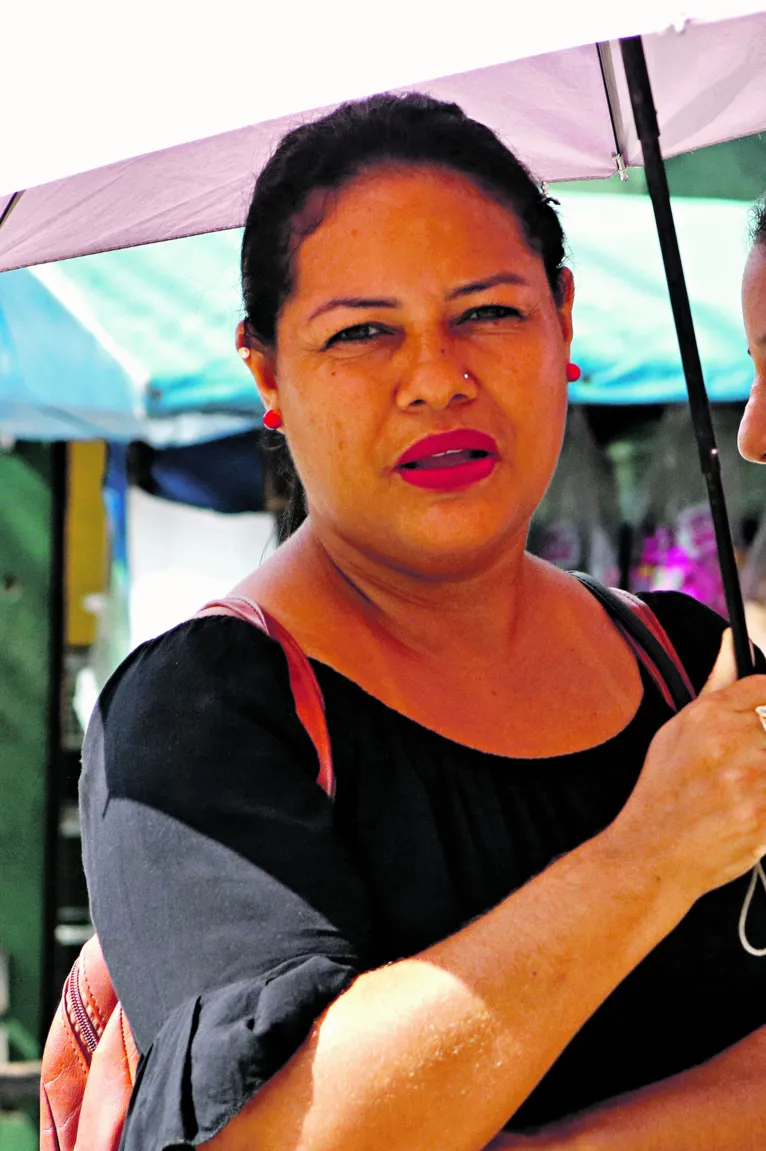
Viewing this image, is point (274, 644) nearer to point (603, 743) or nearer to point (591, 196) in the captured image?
point (603, 743)

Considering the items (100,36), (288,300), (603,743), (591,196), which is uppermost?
(591,196)

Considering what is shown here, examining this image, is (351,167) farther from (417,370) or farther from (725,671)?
(725,671)

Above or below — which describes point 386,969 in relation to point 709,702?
below

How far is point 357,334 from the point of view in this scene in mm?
1520

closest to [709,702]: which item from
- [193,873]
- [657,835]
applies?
[657,835]

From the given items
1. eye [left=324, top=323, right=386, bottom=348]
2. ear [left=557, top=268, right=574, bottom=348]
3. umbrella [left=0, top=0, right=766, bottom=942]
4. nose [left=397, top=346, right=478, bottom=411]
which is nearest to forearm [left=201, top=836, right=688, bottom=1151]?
umbrella [left=0, top=0, right=766, bottom=942]

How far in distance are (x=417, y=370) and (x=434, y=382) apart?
0.03 metres

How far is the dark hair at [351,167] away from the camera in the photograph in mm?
1571

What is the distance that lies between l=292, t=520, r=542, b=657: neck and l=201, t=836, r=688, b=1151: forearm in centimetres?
48

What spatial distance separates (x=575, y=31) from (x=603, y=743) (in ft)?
2.79

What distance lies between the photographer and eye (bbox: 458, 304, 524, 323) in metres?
1.53

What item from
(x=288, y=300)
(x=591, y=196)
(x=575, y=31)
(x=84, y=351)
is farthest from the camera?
(x=591, y=196)

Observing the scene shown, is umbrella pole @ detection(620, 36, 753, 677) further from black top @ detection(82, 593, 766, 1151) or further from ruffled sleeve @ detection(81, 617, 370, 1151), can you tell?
ruffled sleeve @ detection(81, 617, 370, 1151)

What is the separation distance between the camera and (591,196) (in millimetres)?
4250
